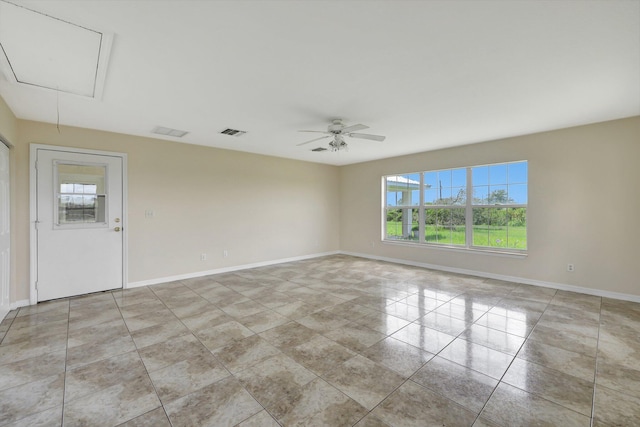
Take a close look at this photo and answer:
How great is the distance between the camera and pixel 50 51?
211cm

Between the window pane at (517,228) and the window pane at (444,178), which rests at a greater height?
the window pane at (444,178)

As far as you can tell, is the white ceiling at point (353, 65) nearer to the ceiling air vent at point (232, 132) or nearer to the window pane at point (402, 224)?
the ceiling air vent at point (232, 132)

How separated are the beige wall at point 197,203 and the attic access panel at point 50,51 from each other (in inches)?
69.4

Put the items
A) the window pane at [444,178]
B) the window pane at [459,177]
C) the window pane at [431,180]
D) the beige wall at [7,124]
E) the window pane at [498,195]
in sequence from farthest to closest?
1. the window pane at [431,180]
2. the window pane at [444,178]
3. the window pane at [459,177]
4. the window pane at [498,195]
5. the beige wall at [7,124]

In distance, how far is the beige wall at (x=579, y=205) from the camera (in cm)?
376

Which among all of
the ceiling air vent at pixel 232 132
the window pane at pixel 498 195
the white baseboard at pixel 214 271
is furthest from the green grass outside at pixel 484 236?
the ceiling air vent at pixel 232 132

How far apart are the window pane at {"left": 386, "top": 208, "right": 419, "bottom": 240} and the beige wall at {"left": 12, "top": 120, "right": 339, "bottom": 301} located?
1893 mm

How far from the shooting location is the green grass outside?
479 centimetres

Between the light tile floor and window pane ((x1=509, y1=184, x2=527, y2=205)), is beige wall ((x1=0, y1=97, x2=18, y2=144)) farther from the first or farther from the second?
window pane ((x1=509, y1=184, x2=527, y2=205))

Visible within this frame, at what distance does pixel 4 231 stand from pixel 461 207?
6.99 metres

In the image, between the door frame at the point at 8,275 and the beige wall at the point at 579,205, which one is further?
the beige wall at the point at 579,205

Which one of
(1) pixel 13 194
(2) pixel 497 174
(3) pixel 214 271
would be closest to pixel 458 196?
(2) pixel 497 174

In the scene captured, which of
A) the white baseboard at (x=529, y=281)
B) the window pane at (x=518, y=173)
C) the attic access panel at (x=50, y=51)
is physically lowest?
the white baseboard at (x=529, y=281)

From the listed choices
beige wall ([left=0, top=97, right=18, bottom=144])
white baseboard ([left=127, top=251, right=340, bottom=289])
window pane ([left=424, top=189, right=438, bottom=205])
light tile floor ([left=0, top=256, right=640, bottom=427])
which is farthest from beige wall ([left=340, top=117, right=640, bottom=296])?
beige wall ([left=0, top=97, right=18, bottom=144])
